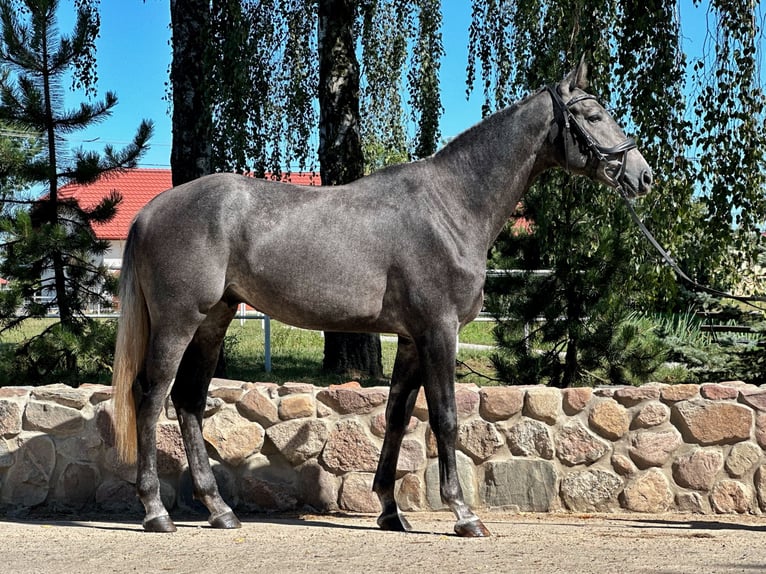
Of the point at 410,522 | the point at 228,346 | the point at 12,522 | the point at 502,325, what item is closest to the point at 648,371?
the point at 502,325

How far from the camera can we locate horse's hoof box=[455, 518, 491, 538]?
4523 millimetres

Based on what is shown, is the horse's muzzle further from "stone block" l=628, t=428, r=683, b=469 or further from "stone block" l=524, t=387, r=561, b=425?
"stone block" l=628, t=428, r=683, b=469

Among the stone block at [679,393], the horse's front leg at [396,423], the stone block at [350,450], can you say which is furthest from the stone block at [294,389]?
the stone block at [679,393]

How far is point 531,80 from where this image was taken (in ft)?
24.1

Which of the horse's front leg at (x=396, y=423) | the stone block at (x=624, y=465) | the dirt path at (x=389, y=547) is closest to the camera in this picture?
the dirt path at (x=389, y=547)

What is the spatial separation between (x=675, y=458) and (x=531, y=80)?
322 centimetres

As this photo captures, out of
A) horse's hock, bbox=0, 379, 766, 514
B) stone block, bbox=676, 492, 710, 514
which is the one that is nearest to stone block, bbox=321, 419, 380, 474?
horse's hock, bbox=0, 379, 766, 514

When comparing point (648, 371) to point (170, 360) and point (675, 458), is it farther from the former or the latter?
point (170, 360)

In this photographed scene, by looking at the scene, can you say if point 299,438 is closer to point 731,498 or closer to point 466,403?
point 466,403

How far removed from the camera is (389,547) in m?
4.30

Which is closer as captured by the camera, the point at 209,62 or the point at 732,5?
the point at 732,5

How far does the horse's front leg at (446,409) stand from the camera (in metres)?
4.51

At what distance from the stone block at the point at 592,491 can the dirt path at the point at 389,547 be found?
18cm

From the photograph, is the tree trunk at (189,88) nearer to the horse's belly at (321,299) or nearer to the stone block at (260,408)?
the stone block at (260,408)
